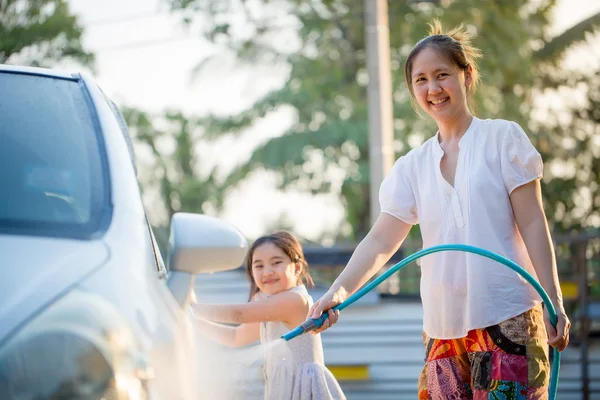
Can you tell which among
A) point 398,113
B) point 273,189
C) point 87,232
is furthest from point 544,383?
point 273,189

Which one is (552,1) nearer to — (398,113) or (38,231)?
(398,113)

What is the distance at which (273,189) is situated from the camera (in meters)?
22.0

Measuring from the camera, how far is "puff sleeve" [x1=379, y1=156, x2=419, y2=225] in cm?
324

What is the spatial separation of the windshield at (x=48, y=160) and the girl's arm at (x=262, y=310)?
0.96 m

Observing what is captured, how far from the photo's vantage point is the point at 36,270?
5.92 feet

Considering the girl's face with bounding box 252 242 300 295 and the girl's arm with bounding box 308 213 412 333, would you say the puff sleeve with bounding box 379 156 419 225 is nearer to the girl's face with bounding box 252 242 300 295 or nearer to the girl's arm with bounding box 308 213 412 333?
the girl's arm with bounding box 308 213 412 333

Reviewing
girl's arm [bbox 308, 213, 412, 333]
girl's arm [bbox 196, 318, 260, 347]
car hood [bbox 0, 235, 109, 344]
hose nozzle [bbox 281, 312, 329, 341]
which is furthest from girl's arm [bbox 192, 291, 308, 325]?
car hood [bbox 0, 235, 109, 344]

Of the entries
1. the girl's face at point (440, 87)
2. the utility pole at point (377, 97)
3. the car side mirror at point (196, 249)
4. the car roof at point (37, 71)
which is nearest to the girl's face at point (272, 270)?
the girl's face at point (440, 87)

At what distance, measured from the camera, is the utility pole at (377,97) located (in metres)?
10.5

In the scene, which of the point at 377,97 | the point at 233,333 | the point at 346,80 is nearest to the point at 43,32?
the point at 346,80

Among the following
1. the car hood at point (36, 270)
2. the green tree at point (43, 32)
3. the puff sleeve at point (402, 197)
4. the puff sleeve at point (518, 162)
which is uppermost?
the green tree at point (43, 32)

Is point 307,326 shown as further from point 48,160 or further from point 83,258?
point 83,258

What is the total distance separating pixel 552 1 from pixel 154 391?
23.0m

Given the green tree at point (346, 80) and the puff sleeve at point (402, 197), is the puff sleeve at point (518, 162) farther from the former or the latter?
the green tree at point (346, 80)
